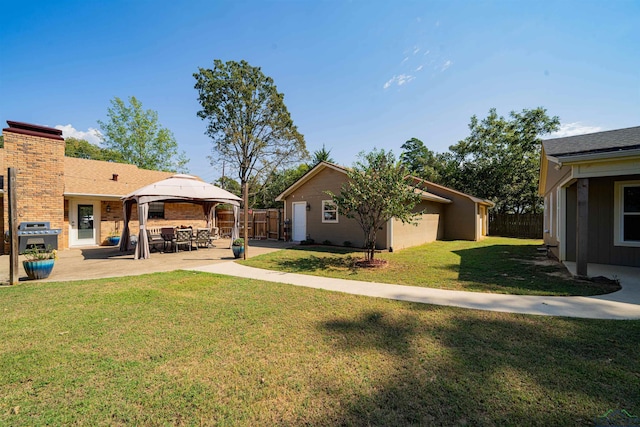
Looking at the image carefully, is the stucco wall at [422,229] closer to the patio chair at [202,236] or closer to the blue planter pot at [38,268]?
the patio chair at [202,236]

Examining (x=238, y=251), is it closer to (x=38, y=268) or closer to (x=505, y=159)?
(x=38, y=268)

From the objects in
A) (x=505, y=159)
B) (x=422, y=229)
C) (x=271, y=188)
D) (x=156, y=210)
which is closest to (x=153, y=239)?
Answer: (x=156, y=210)

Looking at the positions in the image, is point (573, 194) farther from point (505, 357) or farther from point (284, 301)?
point (284, 301)

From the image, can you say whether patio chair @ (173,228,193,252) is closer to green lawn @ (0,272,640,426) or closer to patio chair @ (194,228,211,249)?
patio chair @ (194,228,211,249)

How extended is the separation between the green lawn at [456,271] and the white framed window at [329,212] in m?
3.05

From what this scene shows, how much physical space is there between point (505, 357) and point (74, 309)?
21.7ft

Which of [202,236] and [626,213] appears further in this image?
[202,236]

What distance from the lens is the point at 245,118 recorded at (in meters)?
27.4

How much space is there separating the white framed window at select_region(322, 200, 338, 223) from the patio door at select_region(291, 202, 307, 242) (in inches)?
58.2

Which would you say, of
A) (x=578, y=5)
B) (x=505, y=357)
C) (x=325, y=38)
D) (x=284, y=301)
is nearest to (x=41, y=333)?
(x=284, y=301)

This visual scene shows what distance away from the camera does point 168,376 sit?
276 centimetres

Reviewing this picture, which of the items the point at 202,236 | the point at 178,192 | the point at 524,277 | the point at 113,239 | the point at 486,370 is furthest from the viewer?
the point at 113,239

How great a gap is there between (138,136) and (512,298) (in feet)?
116

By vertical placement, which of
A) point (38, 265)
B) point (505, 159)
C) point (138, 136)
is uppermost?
point (138, 136)
